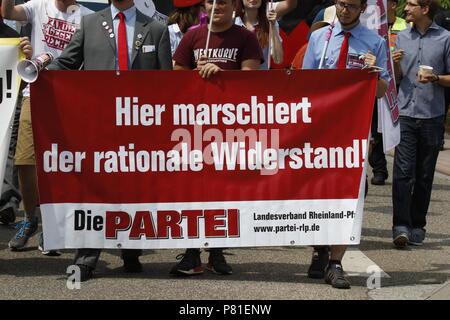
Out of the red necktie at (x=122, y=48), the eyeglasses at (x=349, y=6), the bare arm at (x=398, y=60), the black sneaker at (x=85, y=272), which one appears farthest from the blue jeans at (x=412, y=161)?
the black sneaker at (x=85, y=272)

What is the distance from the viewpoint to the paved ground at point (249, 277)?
7418mm

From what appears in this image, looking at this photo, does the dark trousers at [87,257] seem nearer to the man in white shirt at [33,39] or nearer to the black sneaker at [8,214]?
the man in white shirt at [33,39]

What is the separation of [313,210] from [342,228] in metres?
0.23

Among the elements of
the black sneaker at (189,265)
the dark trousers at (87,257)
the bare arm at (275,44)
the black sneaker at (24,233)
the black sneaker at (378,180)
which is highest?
the bare arm at (275,44)

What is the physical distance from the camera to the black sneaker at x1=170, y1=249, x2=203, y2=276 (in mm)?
7988

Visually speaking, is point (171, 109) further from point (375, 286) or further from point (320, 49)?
point (375, 286)

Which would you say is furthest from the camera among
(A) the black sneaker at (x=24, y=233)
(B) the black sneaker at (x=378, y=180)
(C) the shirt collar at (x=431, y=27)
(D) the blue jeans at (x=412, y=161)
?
(B) the black sneaker at (x=378, y=180)

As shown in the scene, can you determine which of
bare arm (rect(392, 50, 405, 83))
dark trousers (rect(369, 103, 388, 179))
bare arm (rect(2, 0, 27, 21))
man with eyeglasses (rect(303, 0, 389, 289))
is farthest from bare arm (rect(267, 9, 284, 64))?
dark trousers (rect(369, 103, 388, 179))

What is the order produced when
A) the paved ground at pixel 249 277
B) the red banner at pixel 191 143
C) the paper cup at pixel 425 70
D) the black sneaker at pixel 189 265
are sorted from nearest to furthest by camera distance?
the paved ground at pixel 249 277
the red banner at pixel 191 143
the black sneaker at pixel 189 265
the paper cup at pixel 425 70

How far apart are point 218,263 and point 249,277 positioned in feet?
0.79

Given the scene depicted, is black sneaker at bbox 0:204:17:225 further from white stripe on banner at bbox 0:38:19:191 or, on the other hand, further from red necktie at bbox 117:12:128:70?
red necktie at bbox 117:12:128:70

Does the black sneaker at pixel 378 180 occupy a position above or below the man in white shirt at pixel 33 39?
Result: below

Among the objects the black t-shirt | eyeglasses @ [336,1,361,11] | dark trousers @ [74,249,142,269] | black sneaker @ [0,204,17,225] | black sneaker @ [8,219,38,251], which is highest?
eyeglasses @ [336,1,361,11]

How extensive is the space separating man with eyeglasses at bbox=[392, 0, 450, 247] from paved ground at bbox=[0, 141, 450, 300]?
0.33 metres
